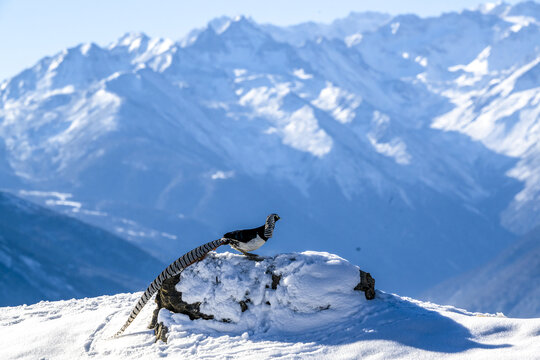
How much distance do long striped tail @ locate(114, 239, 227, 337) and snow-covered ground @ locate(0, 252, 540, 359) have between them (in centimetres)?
28

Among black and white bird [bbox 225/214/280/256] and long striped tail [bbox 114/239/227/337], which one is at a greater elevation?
black and white bird [bbox 225/214/280/256]

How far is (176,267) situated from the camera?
92.7 feet

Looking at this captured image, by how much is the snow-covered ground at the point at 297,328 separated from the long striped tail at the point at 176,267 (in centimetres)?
28

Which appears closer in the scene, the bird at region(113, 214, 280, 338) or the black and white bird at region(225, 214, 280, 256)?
the black and white bird at region(225, 214, 280, 256)

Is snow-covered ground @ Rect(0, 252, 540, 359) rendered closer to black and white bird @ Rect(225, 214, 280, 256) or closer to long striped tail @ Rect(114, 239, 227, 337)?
long striped tail @ Rect(114, 239, 227, 337)

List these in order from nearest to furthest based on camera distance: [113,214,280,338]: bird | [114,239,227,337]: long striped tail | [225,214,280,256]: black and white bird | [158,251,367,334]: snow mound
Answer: [158,251,367,334]: snow mound → [225,214,280,256]: black and white bird → [113,214,280,338]: bird → [114,239,227,337]: long striped tail

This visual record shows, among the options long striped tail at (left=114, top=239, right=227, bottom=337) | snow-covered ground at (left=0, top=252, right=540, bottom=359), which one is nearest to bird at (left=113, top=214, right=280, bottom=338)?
long striped tail at (left=114, top=239, right=227, bottom=337)

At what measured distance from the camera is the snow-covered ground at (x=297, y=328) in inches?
974

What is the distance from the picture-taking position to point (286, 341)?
26141mm

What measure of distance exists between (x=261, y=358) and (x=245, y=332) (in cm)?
192

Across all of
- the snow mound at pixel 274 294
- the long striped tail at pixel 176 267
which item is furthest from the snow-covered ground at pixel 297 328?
the long striped tail at pixel 176 267

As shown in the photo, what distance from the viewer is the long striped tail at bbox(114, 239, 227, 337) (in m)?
28.3

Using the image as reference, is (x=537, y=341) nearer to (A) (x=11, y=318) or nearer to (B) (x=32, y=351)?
(B) (x=32, y=351)

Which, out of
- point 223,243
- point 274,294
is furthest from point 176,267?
point 274,294
